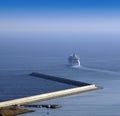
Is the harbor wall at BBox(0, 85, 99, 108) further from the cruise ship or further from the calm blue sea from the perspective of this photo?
the cruise ship

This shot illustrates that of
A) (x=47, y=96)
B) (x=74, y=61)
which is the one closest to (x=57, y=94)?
(x=47, y=96)

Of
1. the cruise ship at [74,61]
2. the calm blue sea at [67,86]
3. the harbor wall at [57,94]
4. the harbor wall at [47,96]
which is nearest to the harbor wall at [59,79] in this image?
the harbor wall at [57,94]

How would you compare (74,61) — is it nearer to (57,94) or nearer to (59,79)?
(59,79)

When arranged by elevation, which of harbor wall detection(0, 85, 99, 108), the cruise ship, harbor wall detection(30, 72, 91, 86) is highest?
the cruise ship

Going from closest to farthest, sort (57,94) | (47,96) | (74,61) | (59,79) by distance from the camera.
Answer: (47,96) → (57,94) → (59,79) → (74,61)

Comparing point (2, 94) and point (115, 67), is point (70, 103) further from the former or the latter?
point (115, 67)

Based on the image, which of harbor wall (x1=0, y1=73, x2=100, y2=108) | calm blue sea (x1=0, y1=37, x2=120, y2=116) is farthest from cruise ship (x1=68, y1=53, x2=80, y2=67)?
harbor wall (x1=0, y1=73, x2=100, y2=108)

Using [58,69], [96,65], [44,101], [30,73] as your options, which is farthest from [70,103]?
[96,65]

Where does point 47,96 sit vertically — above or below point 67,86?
below

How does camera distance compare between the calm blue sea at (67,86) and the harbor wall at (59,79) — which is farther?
the harbor wall at (59,79)

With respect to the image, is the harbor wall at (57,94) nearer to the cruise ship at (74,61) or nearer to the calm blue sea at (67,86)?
the calm blue sea at (67,86)

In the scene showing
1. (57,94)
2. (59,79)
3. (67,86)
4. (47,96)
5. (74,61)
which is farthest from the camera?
(74,61)
